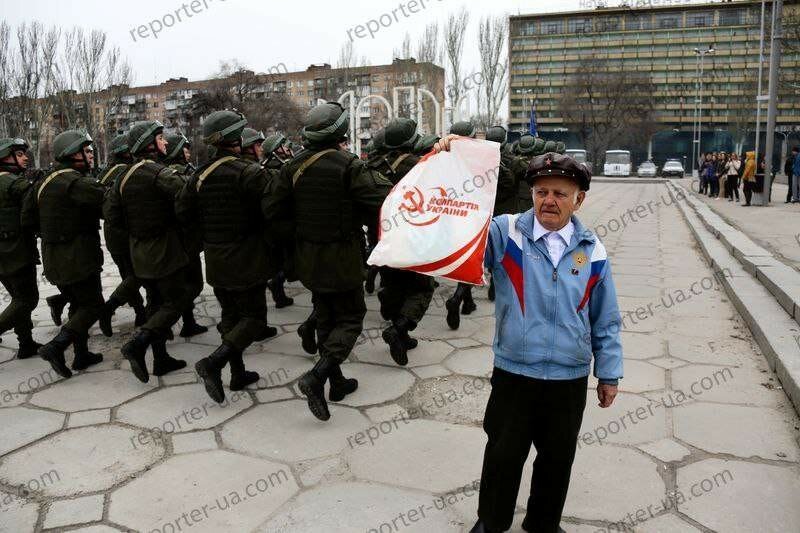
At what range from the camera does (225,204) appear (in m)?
4.14

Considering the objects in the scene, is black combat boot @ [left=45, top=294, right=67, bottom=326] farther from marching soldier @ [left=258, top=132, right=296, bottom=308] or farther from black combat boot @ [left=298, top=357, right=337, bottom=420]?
black combat boot @ [left=298, top=357, right=337, bottom=420]

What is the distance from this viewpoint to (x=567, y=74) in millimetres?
76000

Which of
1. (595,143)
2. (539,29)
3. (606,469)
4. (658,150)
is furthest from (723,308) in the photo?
(539,29)

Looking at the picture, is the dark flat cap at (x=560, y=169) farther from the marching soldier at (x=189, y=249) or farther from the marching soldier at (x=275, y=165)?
the marching soldier at (x=189, y=249)

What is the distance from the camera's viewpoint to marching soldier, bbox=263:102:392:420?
3842 mm

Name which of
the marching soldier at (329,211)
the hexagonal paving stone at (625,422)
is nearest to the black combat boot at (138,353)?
the marching soldier at (329,211)

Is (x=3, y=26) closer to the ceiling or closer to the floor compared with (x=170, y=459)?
closer to the ceiling

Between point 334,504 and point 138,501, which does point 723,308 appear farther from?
point 138,501

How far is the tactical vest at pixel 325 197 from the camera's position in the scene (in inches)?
151

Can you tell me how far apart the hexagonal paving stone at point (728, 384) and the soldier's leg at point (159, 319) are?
3603 millimetres

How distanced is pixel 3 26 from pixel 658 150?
64.6 meters

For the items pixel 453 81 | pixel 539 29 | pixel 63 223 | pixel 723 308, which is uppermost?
pixel 539 29

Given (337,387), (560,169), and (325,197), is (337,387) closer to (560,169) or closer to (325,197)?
(325,197)

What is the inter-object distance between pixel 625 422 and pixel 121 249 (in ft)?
15.4
